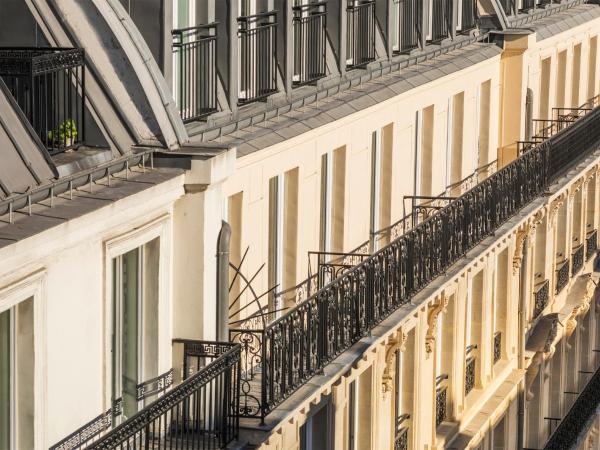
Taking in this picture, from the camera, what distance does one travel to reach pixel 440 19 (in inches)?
1614

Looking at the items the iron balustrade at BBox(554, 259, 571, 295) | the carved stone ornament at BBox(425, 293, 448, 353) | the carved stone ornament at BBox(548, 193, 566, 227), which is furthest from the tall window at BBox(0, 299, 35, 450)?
the iron balustrade at BBox(554, 259, 571, 295)

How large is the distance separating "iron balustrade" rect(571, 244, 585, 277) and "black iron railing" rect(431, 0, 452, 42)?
618 inches

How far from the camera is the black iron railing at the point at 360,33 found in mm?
34219

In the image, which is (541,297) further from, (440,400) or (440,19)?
(440,19)

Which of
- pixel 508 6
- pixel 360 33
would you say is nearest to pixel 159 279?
pixel 360 33

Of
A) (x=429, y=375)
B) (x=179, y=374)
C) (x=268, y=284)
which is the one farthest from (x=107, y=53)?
(x=429, y=375)

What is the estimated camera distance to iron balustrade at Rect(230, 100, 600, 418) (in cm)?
2636

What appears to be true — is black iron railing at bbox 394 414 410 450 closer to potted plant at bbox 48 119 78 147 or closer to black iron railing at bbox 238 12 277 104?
black iron railing at bbox 238 12 277 104

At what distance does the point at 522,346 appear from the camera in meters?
47.1

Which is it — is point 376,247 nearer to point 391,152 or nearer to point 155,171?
point 391,152

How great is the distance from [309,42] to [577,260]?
85.4 ft

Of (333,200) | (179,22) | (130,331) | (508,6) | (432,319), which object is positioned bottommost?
(432,319)

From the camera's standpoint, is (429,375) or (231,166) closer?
(231,166)

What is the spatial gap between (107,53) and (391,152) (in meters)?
12.9
